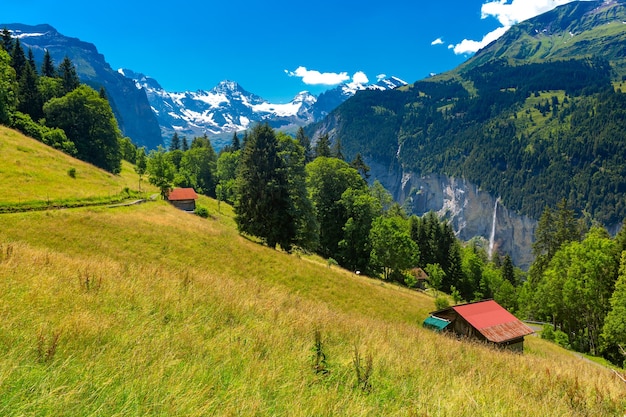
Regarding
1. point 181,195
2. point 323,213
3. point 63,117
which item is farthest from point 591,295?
point 63,117

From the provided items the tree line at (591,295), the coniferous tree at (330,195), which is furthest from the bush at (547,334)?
the coniferous tree at (330,195)

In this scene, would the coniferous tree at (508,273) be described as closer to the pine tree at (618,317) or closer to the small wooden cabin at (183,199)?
the pine tree at (618,317)

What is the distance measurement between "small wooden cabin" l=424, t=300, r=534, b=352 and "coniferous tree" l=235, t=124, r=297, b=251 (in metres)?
17.4

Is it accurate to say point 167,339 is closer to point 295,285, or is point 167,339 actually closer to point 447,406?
point 447,406

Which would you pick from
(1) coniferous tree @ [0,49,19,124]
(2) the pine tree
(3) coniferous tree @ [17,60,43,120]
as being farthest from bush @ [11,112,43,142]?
(2) the pine tree

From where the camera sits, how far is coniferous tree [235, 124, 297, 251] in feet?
127

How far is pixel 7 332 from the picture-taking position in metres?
4.94

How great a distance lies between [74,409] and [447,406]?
4465mm

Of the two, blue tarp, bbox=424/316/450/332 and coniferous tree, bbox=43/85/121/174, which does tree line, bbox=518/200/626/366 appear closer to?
blue tarp, bbox=424/316/450/332

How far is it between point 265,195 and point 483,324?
23690mm

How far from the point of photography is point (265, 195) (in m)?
38.2

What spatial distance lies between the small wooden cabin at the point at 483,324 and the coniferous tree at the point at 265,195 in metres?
17.4

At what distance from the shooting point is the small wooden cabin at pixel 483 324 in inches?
1096

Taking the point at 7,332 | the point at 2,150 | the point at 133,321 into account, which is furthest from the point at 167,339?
the point at 2,150
